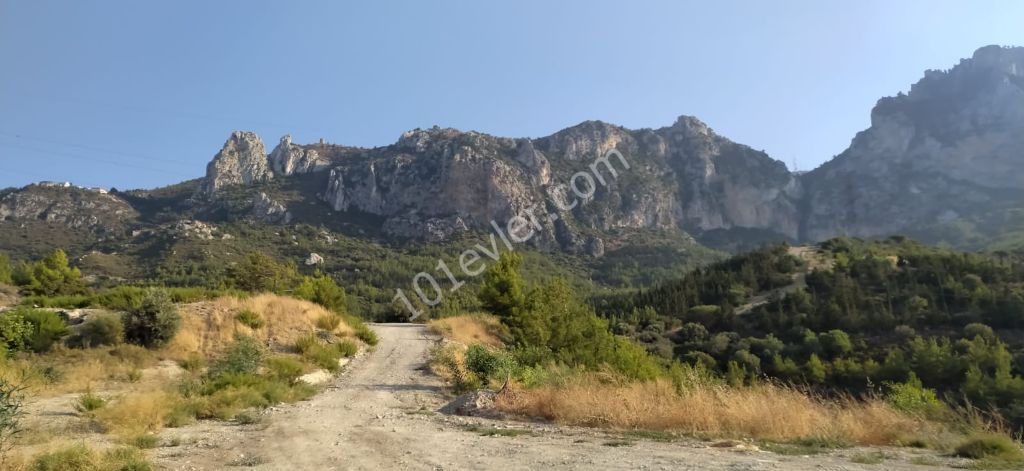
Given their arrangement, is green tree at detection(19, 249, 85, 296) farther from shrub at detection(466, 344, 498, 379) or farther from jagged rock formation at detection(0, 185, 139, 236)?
jagged rock formation at detection(0, 185, 139, 236)

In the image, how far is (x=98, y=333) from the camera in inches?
563

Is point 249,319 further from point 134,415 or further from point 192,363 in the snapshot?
point 134,415

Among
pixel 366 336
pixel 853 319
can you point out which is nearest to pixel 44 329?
pixel 366 336

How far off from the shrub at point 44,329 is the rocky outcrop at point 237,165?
12889cm

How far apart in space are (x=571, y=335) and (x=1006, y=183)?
225759 mm

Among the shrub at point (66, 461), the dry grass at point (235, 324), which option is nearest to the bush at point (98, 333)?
the dry grass at point (235, 324)

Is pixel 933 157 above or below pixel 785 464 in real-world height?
above


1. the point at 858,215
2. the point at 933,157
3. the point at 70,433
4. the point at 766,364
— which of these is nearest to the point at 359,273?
the point at 766,364

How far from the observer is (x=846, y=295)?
6944 centimetres

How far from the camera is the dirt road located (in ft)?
18.5

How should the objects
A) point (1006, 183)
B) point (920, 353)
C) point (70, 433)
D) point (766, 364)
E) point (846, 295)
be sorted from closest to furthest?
point (70, 433)
point (920, 353)
point (766, 364)
point (846, 295)
point (1006, 183)

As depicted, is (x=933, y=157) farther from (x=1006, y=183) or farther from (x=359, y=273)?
(x=359, y=273)

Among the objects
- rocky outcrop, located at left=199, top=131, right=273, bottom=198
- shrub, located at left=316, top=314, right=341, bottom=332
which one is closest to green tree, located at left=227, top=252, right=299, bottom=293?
shrub, located at left=316, top=314, right=341, bottom=332

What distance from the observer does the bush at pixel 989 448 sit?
5604 millimetres
